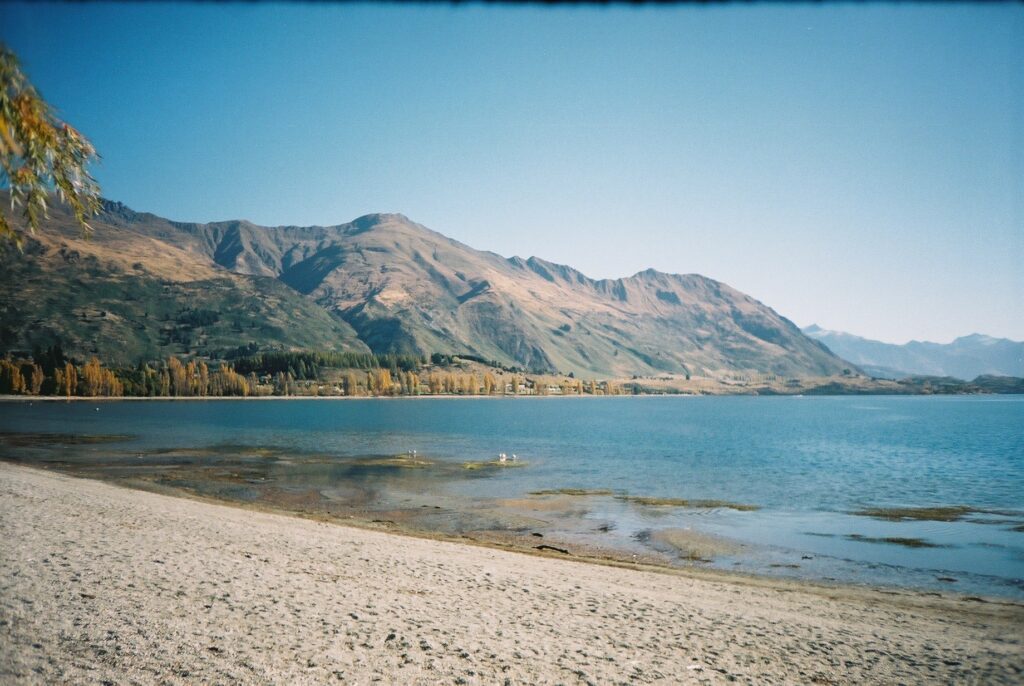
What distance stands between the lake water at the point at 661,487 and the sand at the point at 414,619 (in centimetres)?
843

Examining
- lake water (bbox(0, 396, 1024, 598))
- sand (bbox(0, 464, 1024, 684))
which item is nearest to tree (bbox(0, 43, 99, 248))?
sand (bbox(0, 464, 1024, 684))

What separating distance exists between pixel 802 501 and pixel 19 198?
6399 centimetres

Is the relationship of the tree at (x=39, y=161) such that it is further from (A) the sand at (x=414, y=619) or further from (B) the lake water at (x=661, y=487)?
(B) the lake water at (x=661, y=487)

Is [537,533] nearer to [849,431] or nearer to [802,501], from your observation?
[802,501]

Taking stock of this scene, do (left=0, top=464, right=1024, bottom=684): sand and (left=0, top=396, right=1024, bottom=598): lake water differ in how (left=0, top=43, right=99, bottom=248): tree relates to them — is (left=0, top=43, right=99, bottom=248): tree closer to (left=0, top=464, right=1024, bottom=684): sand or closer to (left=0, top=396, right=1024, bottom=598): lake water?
→ (left=0, top=464, right=1024, bottom=684): sand

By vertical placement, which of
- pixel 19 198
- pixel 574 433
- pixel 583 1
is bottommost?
pixel 574 433

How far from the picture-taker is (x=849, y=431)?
158 metres

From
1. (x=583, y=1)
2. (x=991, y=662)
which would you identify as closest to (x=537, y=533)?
(x=991, y=662)

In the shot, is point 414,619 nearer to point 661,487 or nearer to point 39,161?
point 39,161

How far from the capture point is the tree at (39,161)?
8930 millimetres

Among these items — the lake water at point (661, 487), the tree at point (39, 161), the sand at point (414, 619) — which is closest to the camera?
the tree at point (39, 161)

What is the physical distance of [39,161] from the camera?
10344 millimetres

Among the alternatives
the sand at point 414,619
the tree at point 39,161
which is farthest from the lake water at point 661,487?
the tree at point 39,161

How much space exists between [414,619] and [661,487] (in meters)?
50.5
